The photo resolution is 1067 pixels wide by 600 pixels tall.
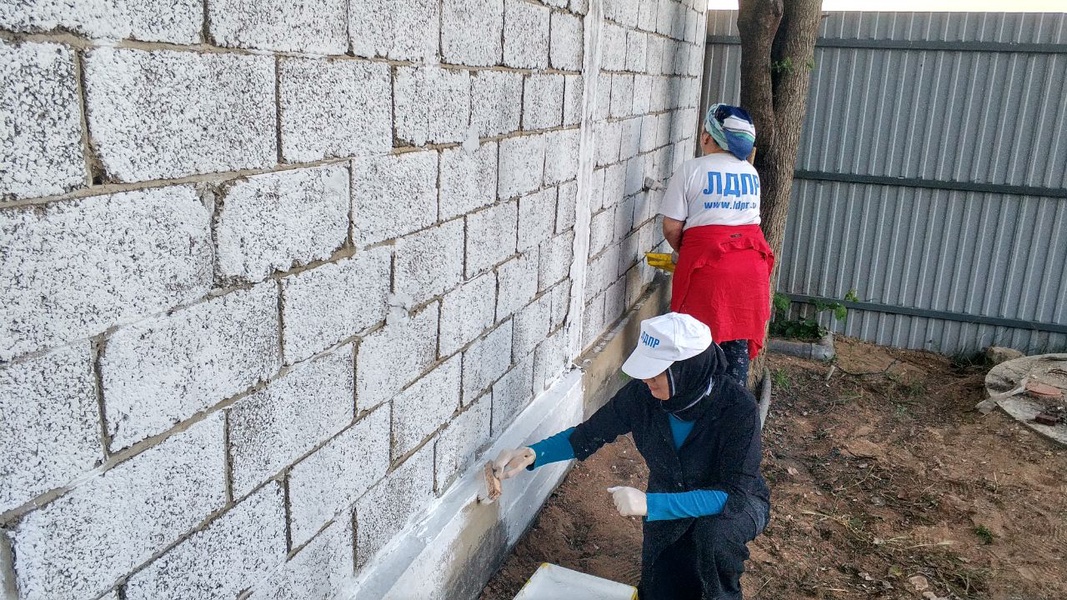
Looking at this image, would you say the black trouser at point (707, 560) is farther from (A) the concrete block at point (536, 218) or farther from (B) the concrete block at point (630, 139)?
(B) the concrete block at point (630, 139)

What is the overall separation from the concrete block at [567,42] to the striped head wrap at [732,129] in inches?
36.1

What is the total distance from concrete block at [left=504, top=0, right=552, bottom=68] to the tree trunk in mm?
2164

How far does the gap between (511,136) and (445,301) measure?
0.76m

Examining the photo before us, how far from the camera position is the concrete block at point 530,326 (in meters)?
3.53

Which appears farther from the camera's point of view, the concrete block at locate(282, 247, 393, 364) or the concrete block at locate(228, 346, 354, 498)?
the concrete block at locate(282, 247, 393, 364)

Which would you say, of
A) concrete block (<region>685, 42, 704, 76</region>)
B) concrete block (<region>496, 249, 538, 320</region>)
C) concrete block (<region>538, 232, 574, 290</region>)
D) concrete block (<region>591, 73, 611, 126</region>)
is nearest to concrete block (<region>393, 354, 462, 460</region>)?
concrete block (<region>496, 249, 538, 320</region>)

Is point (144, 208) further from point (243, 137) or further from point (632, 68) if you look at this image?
Result: point (632, 68)

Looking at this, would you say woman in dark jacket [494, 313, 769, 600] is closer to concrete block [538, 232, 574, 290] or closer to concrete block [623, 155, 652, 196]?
concrete block [538, 232, 574, 290]

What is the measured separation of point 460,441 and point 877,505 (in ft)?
8.25

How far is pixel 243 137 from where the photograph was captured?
175cm

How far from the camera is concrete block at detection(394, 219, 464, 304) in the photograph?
246 cm

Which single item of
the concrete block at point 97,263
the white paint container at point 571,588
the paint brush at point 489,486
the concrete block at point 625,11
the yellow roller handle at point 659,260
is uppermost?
the concrete block at point 625,11

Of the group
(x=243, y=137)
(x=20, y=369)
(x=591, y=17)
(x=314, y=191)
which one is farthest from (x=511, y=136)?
(x=20, y=369)

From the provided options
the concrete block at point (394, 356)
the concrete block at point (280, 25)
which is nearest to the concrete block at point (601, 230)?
the concrete block at point (394, 356)
